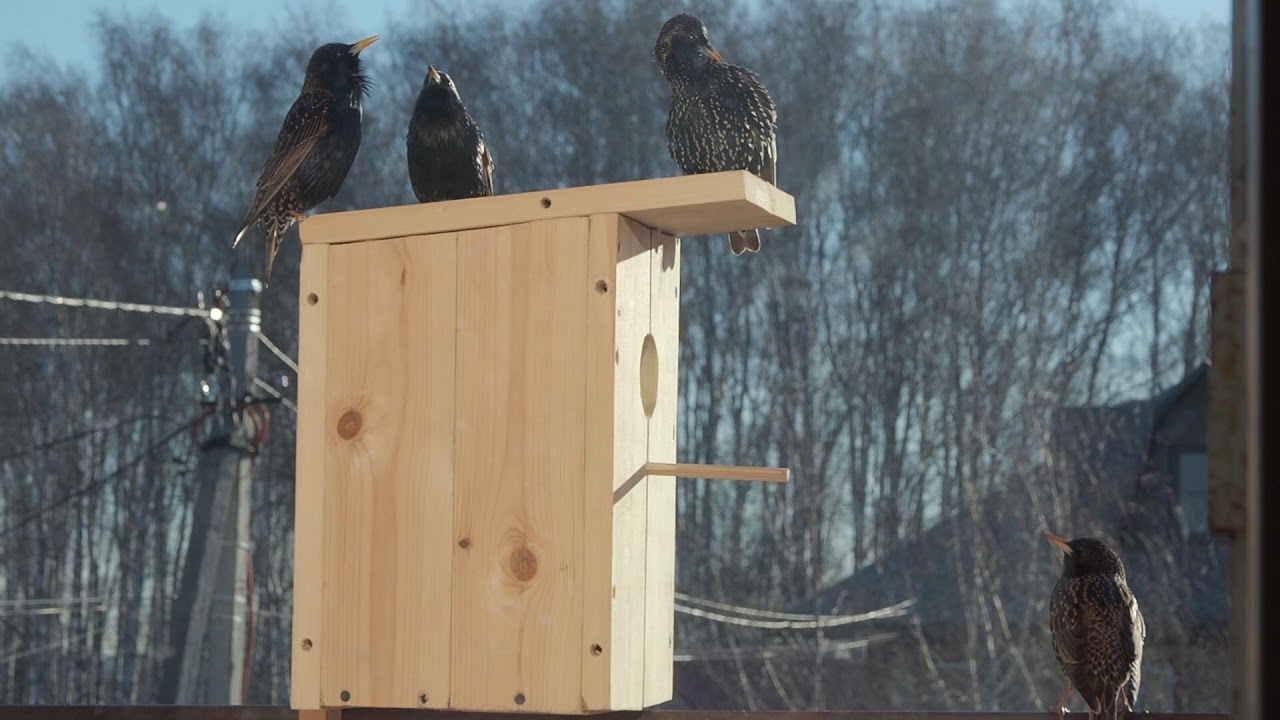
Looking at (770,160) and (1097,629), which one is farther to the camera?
(770,160)

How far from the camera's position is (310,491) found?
2553 mm

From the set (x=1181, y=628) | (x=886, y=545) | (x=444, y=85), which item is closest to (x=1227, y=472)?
(x=444, y=85)

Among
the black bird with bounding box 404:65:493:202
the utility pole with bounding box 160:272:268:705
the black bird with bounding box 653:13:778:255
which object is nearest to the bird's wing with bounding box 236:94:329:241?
the black bird with bounding box 404:65:493:202

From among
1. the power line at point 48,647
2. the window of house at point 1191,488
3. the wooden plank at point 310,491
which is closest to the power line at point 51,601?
the power line at point 48,647

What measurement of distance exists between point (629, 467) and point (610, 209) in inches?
16.2

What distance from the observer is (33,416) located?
21156mm

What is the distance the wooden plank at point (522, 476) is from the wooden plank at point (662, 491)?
0.22 meters

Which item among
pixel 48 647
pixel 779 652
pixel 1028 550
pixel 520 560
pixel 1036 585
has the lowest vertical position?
pixel 48 647

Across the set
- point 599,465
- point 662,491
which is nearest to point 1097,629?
point 662,491

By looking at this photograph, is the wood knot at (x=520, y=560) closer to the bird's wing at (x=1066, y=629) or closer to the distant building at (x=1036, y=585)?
the bird's wing at (x=1066, y=629)

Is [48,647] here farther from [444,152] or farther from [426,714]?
[426,714]

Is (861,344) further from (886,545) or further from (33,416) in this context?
(33,416)

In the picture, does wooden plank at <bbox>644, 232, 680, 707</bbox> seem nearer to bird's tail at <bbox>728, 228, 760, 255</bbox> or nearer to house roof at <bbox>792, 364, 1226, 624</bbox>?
bird's tail at <bbox>728, 228, 760, 255</bbox>

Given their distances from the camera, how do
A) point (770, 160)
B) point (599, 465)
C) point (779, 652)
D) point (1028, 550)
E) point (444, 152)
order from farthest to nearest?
point (779, 652) < point (1028, 550) < point (770, 160) < point (444, 152) < point (599, 465)
